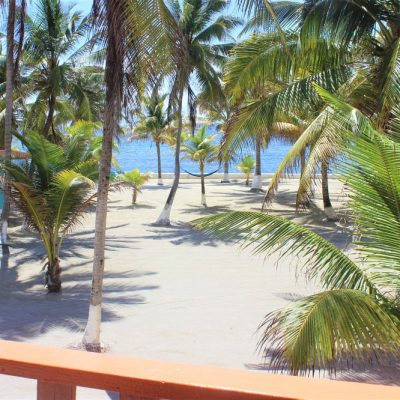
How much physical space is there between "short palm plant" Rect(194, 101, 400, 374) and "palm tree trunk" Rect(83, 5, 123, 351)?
2924mm

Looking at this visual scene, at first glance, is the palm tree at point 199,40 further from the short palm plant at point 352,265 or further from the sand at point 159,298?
the short palm plant at point 352,265

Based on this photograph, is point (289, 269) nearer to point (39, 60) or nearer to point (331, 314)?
point (331, 314)

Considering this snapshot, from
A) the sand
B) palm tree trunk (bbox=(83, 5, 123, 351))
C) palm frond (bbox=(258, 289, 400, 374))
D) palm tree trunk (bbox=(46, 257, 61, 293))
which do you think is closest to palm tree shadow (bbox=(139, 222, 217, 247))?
the sand

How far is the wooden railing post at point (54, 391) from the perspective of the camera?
1.46 meters

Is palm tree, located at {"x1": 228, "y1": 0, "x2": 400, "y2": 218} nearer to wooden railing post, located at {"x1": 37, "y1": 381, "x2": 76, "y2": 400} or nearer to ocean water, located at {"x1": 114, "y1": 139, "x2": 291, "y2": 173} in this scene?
wooden railing post, located at {"x1": 37, "y1": 381, "x2": 76, "y2": 400}

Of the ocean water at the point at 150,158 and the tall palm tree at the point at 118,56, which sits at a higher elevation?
the tall palm tree at the point at 118,56

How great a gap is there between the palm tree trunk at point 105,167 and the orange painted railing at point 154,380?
564 centimetres

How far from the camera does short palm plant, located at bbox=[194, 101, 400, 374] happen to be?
13.2 feet

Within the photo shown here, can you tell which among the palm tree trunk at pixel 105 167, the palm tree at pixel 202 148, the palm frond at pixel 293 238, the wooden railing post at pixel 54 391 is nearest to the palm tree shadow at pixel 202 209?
the palm tree at pixel 202 148

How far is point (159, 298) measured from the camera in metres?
10.5

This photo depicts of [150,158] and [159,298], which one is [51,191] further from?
[150,158]

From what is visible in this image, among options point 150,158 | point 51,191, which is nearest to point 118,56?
point 51,191

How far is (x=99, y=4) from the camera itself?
21.5 ft

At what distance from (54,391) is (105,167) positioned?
19.7 ft
